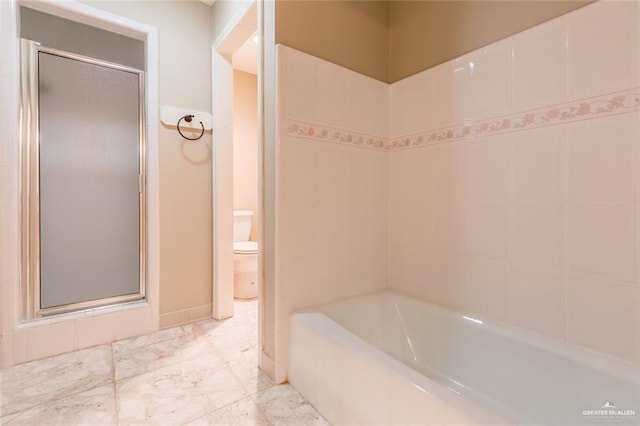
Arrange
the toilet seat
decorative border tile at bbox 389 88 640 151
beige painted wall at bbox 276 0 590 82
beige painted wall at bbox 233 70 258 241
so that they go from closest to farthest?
decorative border tile at bbox 389 88 640 151, beige painted wall at bbox 276 0 590 82, the toilet seat, beige painted wall at bbox 233 70 258 241

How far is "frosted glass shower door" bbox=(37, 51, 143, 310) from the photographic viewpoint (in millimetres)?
1649

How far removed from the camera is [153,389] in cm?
134

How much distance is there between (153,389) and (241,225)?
75.3 inches

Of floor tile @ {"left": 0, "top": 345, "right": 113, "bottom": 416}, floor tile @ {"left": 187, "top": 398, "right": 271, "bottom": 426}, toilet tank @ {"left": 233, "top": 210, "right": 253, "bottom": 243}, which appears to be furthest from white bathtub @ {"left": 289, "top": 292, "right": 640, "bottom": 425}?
toilet tank @ {"left": 233, "top": 210, "right": 253, "bottom": 243}

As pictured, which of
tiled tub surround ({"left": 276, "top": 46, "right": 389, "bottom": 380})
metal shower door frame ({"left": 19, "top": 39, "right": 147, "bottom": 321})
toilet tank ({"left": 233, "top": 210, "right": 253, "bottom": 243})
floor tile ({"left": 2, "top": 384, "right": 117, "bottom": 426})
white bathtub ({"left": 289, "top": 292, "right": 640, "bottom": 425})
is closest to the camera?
white bathtub ({"left": 289, "top": 292, "right": 640, "bottom": 425})

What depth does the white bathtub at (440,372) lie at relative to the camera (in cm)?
86

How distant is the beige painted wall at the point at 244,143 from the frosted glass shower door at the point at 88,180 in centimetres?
148

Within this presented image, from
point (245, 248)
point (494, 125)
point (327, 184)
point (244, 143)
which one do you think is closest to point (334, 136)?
point (327, 184)

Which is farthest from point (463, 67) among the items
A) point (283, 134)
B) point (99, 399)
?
point (99, 399)

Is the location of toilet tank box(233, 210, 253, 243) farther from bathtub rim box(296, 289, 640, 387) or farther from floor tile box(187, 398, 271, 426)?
floor tile box(187, 398, 271, 426)

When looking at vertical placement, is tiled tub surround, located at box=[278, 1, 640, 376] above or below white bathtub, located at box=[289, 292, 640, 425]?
above

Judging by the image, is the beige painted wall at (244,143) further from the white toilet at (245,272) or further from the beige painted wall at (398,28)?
the beige painted wall at (398,28)

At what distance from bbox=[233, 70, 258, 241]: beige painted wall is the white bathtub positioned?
7.26 feet

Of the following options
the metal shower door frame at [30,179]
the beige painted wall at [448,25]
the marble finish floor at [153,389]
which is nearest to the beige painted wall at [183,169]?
the marble finish floor at [153,389]
